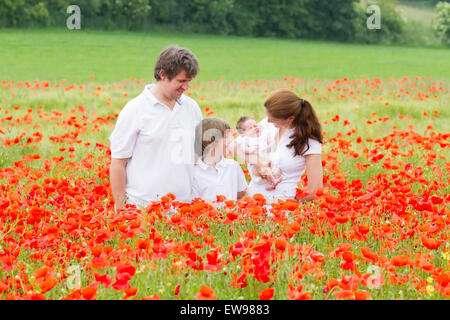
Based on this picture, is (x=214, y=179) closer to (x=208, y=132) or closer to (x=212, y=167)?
(x=212, y=167)

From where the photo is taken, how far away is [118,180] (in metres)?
5.14

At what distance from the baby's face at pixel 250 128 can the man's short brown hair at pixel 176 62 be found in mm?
943

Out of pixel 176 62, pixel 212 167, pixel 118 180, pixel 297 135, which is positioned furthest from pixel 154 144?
pixel 297 135

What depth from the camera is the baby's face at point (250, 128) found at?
5.68 m

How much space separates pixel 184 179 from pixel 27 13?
42.0 m

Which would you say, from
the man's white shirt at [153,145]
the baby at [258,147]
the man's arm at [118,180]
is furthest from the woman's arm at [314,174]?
the man's arm at [118,180]

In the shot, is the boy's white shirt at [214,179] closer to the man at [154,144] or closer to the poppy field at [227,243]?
the man at [154,144]

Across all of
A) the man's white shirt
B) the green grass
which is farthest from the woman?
the green grass

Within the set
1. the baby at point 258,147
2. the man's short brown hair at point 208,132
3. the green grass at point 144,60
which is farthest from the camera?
the green grass at point 144,60

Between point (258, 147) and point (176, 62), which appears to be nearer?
point (176, 62)

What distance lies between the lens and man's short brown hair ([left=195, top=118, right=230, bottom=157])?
5.21 meters

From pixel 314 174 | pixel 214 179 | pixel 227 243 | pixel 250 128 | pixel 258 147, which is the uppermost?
pixel 250 128

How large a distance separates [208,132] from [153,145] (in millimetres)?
498

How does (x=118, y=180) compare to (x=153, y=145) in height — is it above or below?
below
